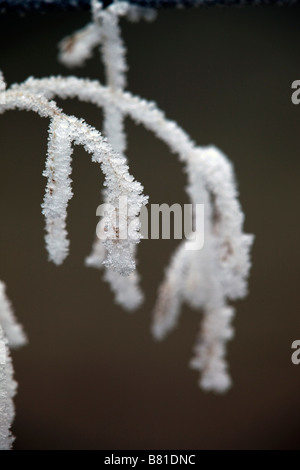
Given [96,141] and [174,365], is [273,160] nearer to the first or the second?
[174,365]

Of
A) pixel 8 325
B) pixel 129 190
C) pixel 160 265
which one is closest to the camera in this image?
pixel 129 190

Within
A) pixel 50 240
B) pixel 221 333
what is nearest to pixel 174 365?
pixel 221 333

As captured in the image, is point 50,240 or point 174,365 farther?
point 174,365

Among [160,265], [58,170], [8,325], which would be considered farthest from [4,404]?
[160,265]

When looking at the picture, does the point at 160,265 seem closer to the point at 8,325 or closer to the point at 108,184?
the point at 8,325

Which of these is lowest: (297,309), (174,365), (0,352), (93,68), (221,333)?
(0,352)

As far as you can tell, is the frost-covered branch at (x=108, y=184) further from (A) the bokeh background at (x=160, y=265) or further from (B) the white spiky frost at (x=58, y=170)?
(A) the bokeh background at (x=160, y=265)
